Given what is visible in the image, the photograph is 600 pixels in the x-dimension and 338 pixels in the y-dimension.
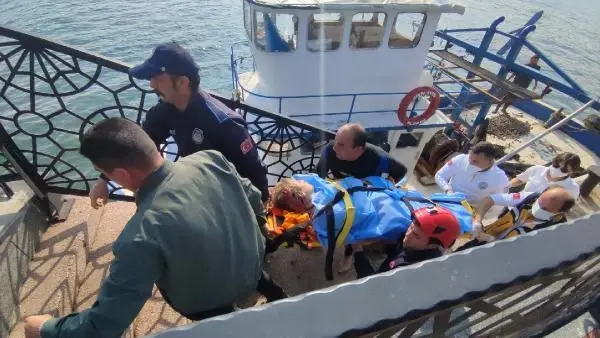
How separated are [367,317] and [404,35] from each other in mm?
7111

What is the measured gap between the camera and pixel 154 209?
4.47ft

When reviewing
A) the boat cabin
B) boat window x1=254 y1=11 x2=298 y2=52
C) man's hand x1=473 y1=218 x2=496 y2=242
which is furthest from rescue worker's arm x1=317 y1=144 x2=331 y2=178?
boat window x1=254 y1=11 x2=298 y2=52

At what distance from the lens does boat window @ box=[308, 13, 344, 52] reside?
21.4 feet

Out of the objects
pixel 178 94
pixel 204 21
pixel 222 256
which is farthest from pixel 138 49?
pixel 222 256

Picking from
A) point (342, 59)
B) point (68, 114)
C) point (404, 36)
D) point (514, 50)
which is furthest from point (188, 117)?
point (514, 50)

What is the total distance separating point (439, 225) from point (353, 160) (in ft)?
3.63

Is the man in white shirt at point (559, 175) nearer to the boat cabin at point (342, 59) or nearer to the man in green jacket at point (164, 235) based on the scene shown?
the boat cabin at point (342, 59)

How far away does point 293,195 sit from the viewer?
8.83ft

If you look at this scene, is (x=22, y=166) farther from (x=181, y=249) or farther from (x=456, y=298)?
(x=456, y=298)

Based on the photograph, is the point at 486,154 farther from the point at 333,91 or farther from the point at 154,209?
the point at 333,91

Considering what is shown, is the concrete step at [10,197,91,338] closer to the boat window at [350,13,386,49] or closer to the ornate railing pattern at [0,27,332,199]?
the ornate railing pattern at [0,27,332,199]

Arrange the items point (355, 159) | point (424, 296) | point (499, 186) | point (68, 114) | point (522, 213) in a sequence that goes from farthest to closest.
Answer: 1. point (68, 114)
2. point (499, 186)
3. point (522, 213)
4. point (355, 159)
5. point (424, 296)

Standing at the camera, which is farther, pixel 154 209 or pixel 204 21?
pixel 204 21

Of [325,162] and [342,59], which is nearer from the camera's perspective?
[325,162]
